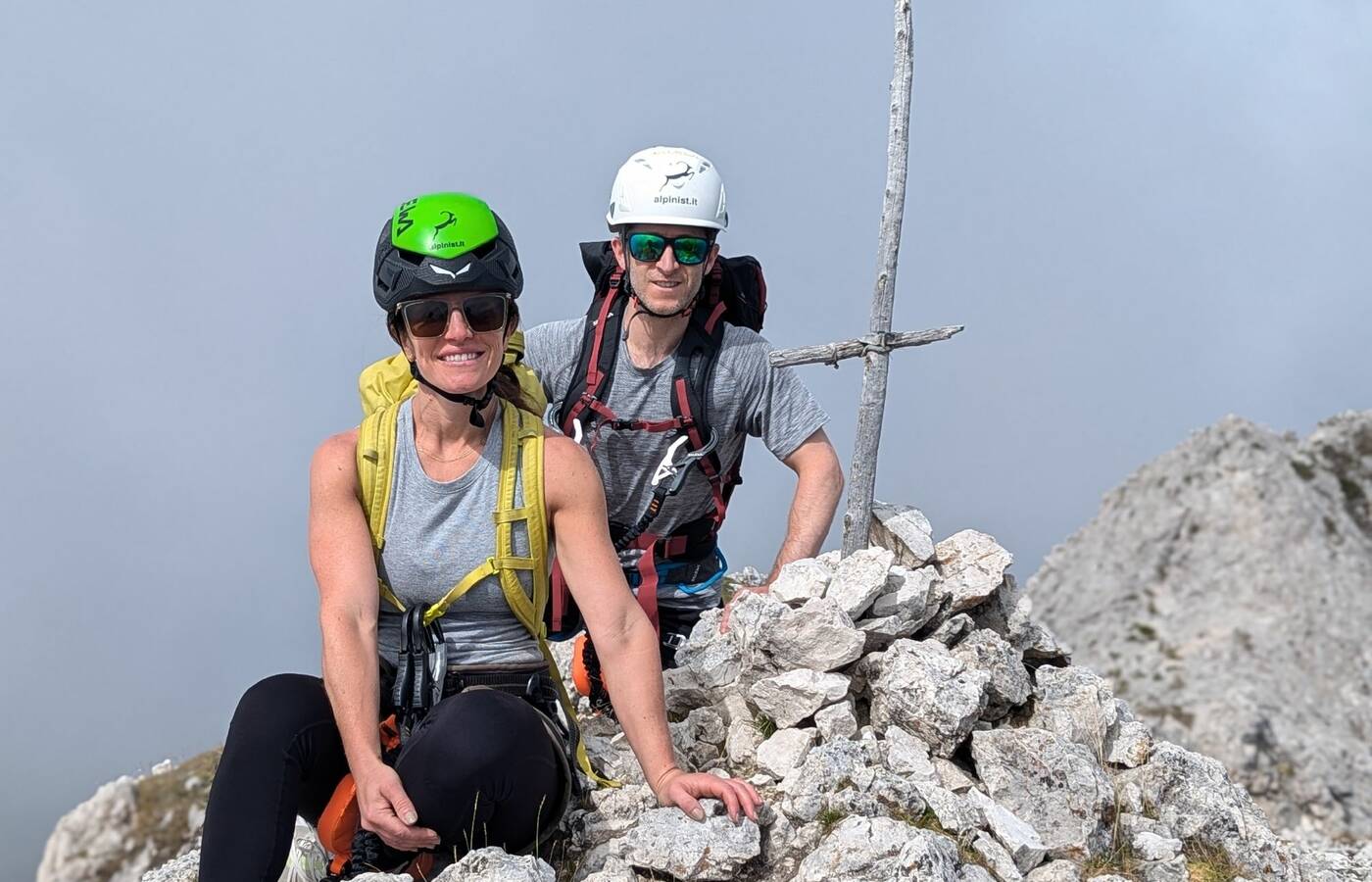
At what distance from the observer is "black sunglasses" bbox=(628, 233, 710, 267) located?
8.53 meters

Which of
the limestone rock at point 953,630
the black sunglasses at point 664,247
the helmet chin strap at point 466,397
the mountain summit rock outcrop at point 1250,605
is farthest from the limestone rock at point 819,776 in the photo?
the mountain summit rock outcrop at point 1250,605

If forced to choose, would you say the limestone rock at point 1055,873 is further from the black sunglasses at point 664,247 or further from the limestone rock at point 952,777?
the black sunglasses at point 664,247

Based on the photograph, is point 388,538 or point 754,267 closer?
point 388,538

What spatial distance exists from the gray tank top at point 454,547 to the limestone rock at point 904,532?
12.4ft

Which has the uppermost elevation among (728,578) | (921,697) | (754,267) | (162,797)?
(754,267)

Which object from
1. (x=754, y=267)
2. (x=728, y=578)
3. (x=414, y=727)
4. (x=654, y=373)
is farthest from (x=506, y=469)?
(x=728, y=578)

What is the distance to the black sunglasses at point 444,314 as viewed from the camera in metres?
6.35

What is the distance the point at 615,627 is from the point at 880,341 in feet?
13.3

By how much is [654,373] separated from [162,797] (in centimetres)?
2691

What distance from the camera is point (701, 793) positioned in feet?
21.4

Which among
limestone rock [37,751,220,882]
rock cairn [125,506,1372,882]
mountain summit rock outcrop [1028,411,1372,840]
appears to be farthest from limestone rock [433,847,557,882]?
mountain summit rock outcrop [1028,411,1372,840]

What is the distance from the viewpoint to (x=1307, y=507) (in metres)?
42.0

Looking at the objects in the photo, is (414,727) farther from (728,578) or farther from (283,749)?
(728,578)

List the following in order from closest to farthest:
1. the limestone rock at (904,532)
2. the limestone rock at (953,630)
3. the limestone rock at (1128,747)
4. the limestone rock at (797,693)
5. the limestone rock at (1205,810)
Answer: the limestone rock at (797,693)
the limestone rock at (1205,810)
the limestone rock at (1128,747)
the limestone rock at (953,630)
the limestone rock at (904,532)
